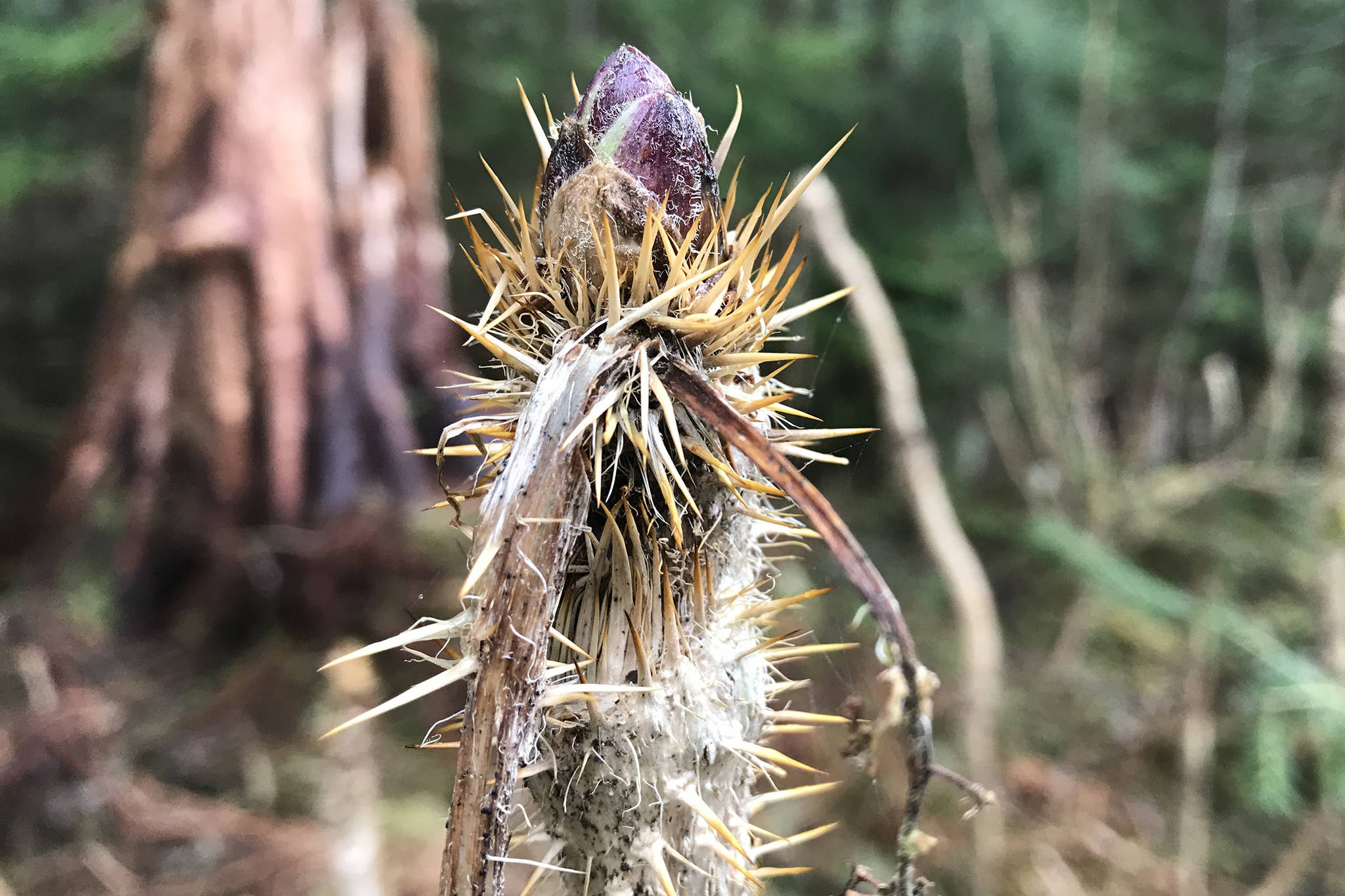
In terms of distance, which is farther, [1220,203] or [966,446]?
[966,446]

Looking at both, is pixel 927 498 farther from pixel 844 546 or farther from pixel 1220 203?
pixel 1220 203

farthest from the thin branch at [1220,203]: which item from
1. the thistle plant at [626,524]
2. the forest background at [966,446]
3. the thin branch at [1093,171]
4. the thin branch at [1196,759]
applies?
the thistle plant at [626,524]

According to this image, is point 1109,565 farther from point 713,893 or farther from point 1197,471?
point 713,893

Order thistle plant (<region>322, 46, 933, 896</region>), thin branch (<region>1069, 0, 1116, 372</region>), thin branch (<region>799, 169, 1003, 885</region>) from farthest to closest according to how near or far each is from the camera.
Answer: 1. thin branch (<region>1069, 0, 1116, 372</region>)
2. thin branch (<region>799, 169, 1003, 885</region>)
3. thistle plant (<region>322, 46, 933, 896</region>)

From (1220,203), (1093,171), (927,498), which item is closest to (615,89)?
(927,498)

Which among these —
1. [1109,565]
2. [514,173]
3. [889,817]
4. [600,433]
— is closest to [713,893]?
[600,433]

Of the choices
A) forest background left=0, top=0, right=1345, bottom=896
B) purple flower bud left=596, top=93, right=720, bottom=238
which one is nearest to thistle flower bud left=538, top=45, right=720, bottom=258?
purple flower bud left=596, top=93, right=720, bottom=238

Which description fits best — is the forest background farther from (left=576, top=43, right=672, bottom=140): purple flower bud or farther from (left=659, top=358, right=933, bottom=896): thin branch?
(left=576, top=43, right=672, bottom=140): purple flower bud
